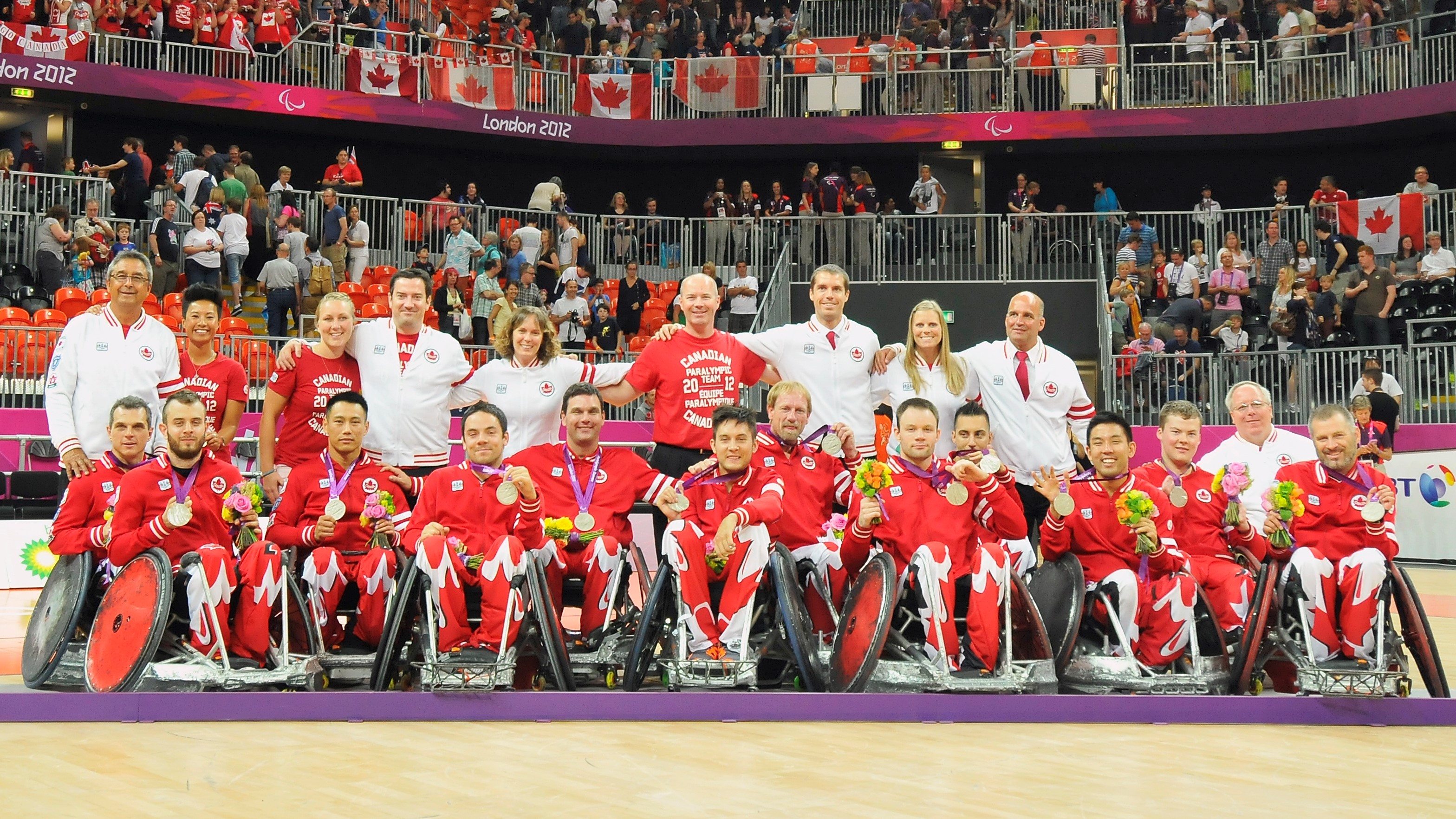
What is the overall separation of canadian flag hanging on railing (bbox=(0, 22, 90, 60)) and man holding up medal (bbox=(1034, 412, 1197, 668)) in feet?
60.1

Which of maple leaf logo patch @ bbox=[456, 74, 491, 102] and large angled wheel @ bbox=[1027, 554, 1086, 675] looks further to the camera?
maple leaf logo patch @ bbox=[456, 74, 491, 102]

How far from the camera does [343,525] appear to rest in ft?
25.0

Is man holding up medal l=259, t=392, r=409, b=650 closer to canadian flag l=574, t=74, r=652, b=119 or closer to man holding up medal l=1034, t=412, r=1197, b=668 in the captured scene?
man holding up medal l=1034, t=412, r=1197, b=668

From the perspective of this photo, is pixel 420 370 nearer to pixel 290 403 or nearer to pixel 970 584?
pixel 290 403

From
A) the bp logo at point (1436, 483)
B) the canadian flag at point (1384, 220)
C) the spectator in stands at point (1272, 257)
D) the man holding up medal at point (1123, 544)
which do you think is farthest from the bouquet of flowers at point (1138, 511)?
the canadian flag at point (1384, 220)

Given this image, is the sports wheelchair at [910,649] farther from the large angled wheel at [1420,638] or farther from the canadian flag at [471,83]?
the canadian flag at [471,83]

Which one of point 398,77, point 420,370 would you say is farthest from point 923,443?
point 398,77

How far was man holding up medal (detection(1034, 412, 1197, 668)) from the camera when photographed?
7293mm

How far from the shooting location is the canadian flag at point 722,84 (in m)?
24.9

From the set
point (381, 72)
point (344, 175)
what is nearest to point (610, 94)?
point (381, 72)

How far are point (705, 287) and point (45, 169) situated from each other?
58.6ft

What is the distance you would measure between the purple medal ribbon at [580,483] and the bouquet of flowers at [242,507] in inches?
64.8

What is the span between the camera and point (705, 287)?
812 cm

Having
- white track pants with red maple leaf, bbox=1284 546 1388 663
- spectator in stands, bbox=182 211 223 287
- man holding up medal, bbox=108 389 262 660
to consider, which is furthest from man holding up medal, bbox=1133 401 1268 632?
spectator in stands, bbox=182 211 223 287
